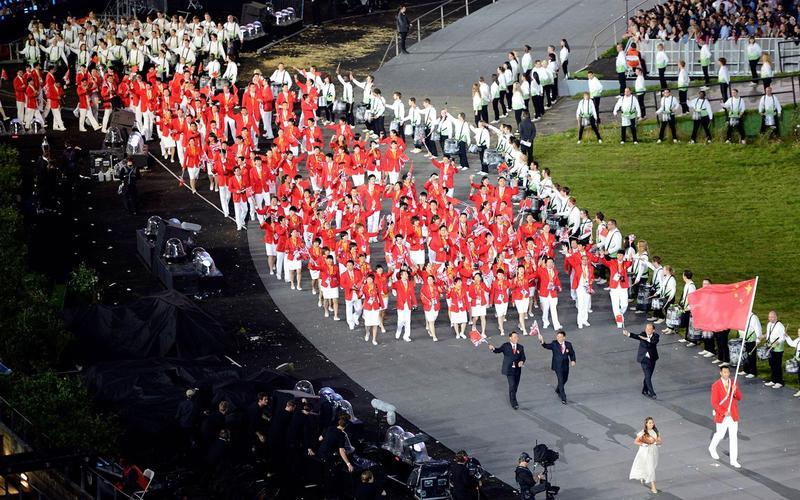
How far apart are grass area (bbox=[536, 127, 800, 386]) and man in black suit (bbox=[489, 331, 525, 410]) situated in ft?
25.1

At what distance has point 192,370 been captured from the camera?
93.1 feet

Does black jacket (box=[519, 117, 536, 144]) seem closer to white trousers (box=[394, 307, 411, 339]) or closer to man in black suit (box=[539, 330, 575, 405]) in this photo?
white trousers (box=[394, 307, 411, 339])

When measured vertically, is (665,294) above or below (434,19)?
below

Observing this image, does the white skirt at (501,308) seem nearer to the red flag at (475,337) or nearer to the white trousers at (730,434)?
the red flag at (475,337)

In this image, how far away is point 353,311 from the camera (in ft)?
109

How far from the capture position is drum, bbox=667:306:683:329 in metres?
32.2

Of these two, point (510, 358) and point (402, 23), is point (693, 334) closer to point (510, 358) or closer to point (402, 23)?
point (510, 358)

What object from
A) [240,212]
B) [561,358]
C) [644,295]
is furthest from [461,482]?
[240,212]

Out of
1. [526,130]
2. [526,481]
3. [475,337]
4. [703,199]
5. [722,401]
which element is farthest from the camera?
[703,199]

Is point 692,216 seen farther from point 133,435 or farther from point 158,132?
point 133,435

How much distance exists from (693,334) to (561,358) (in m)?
A: 3.95

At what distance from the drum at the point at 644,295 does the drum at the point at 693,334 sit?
5.30ft

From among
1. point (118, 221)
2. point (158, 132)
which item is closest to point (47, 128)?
point (158, 132)

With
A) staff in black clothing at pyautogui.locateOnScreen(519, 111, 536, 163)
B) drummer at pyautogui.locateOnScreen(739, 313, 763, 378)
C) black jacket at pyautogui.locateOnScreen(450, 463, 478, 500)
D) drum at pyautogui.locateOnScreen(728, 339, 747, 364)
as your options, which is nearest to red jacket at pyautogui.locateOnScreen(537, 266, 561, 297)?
drum at pyautogui.locateOnScreen(728, 339, 747, 364)
